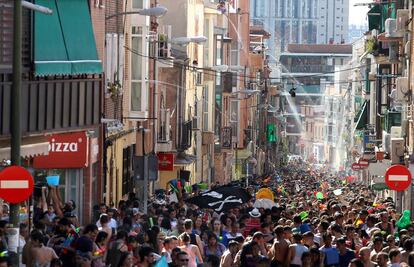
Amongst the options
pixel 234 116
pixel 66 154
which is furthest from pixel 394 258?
pixel 234 116

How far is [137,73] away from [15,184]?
25449 millimetres

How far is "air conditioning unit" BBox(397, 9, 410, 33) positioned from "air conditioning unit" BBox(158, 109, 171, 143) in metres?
9.21

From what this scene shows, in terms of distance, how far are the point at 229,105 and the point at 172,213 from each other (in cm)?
6663

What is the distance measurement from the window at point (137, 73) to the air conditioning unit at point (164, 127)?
30.8ft

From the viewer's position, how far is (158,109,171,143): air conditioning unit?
52094mm

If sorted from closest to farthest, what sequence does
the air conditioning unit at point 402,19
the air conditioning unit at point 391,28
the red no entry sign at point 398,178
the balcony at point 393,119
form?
the red no entry sign at point 398,178
the air conditioning unit at point 402,19
the air conditioning unit at point 391,28
the balcony at point 393,119

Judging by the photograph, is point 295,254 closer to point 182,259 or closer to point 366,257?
point 366,257

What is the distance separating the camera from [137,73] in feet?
139

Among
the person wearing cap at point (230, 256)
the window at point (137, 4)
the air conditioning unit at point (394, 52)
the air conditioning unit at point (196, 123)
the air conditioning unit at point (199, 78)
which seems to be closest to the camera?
the person wearing cap at point (230, 256)

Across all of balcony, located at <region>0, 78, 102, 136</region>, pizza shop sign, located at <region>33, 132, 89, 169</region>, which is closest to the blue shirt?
balcony, located at <region>0, 78, 102, 136</region>

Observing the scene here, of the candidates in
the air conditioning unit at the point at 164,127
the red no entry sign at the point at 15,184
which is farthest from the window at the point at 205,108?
the red no entry sign at the point at 15,184

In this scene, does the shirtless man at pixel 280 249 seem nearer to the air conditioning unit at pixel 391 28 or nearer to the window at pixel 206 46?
the air conditioning unit at pixel 391 28

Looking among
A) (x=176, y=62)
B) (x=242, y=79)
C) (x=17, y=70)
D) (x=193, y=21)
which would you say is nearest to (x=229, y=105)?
(x=242, y=79)

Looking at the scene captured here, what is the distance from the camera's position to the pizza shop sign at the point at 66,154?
31.3 metres
